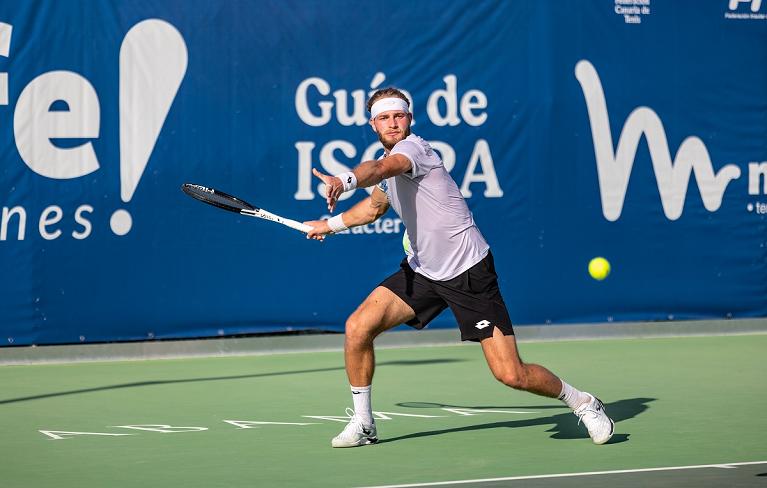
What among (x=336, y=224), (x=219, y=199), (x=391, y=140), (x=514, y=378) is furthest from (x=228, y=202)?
(x=514, y=378)

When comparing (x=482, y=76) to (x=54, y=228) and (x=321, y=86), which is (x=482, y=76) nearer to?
(x=321, y=86)

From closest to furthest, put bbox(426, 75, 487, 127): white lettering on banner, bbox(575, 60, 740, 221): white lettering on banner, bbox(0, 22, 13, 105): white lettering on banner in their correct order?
bbox(0, 22, 13, 105): white lettering on banner → bbox(426, 75, 487, 127): white lettering on banner → bbox(575, 60, 740, 221): white lettering on banner

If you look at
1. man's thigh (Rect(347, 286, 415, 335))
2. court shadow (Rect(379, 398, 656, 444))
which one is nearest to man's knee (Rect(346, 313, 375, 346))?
man's thigh (Rect(347, 286, 415, 335))

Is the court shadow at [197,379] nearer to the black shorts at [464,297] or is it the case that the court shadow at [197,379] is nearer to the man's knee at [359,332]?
the man's knee at [359,332]

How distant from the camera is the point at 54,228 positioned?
11711mm

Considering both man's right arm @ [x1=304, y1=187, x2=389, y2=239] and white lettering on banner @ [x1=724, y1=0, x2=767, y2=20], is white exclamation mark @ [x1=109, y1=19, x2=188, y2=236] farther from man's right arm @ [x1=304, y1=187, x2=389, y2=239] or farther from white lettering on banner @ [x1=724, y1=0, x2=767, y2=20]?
white lettering on banner @ [x1=724, y1=0, x2=767, y2=20]

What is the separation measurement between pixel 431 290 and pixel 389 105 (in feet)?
3.35

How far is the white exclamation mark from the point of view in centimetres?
1188

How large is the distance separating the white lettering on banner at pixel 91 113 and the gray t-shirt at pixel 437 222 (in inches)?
178

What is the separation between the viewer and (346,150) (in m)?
12.5

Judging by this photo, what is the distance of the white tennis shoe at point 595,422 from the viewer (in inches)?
304

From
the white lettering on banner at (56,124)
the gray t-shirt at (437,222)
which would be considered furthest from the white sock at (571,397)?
the white lettering on banner at (56,124)

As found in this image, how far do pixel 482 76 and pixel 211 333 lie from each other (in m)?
3.27

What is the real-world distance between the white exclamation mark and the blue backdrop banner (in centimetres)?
2
